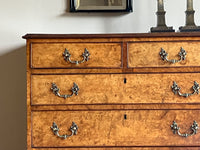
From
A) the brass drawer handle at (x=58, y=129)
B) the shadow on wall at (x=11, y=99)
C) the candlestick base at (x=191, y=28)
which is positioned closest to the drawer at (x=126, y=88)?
the brass drawer handle at (x=58, y=129)

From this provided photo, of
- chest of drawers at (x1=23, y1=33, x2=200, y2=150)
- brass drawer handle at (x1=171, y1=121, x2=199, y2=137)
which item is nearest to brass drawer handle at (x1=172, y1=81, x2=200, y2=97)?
chest of drawers at (x1=23, y1=33, x2=200, y2=150)

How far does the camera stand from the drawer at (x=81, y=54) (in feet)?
4.53

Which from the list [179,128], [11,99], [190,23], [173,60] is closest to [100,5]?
[190,23]

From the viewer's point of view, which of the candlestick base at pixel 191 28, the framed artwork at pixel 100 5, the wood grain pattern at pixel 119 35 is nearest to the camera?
the wood grain pattern at pixel 119 35

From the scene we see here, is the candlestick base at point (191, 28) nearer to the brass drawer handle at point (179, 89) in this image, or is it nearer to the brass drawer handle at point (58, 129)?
the brass drawer handle at point (179, 89)

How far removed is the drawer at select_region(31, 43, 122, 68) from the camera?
1.38m

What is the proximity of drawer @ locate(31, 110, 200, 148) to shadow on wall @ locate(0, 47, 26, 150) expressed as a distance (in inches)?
21.4

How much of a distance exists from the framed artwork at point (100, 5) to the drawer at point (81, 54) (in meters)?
0.55

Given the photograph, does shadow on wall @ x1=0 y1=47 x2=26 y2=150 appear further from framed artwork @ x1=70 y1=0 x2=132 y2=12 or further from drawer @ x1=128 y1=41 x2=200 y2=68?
drawer @ x1=128 y1=41 x2=200 y2=68

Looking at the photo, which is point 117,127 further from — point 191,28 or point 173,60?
point 191,28

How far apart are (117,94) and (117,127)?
0.15m

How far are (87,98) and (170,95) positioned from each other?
38 cm

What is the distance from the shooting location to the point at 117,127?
54.6 inches

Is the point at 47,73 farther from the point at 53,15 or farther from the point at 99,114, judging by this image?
the point at 53,15
